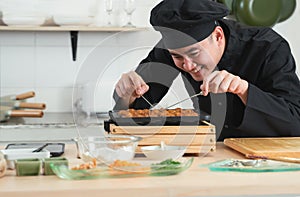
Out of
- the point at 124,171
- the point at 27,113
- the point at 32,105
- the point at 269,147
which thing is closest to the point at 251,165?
the point at 269,147

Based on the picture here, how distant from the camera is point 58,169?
4.58 ft

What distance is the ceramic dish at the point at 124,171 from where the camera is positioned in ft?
4.56

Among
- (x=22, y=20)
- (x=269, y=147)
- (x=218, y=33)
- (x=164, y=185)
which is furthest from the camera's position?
(x=22, y=20)

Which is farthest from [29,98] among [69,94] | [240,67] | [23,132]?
A: [240,67]

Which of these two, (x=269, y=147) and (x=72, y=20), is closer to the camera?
(x=269, y=147)

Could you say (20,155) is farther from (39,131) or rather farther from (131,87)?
(39,131)

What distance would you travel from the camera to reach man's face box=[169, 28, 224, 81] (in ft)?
6.38

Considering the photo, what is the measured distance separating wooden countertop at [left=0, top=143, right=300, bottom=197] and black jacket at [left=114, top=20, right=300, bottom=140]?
48 centimetres

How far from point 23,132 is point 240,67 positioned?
1106 mm

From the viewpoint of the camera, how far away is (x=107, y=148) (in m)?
1.52

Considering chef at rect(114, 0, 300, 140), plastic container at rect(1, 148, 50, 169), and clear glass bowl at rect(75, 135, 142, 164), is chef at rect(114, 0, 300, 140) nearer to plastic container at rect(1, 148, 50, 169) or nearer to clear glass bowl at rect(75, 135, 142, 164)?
clear glass bowl at rect(75, 135, 142, 164)

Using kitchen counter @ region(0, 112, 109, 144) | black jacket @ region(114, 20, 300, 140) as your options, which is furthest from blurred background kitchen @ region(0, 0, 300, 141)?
black jacket @ region(114, 20, 300, 140)

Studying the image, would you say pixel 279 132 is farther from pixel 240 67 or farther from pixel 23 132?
pixel 23 132

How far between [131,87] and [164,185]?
64 centimetres
